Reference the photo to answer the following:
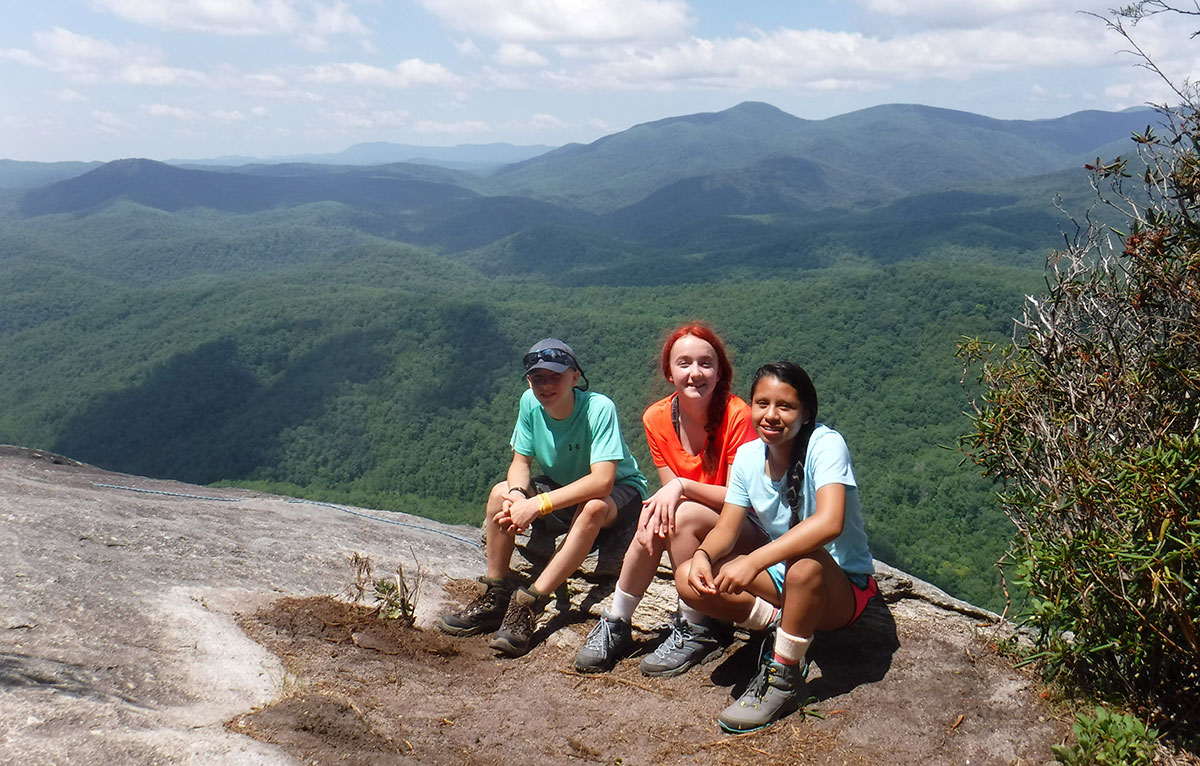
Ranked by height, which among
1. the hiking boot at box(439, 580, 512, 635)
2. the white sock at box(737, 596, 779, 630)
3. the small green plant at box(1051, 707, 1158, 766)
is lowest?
the hiking boot at box(439, 580, 512, 635)

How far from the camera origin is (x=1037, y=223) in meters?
128

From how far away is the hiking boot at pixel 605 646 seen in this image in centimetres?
439

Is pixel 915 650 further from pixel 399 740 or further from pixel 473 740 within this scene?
pixel 399 740

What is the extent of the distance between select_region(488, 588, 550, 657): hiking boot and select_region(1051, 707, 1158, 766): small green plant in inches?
102

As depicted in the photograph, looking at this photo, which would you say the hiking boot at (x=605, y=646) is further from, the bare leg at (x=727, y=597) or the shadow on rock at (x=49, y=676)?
the shadow on rock at (x=49, y=676)

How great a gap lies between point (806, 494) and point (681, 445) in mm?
916

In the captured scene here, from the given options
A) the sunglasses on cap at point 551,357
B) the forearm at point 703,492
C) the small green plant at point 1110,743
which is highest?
the sunglasses on cap at point 551,357

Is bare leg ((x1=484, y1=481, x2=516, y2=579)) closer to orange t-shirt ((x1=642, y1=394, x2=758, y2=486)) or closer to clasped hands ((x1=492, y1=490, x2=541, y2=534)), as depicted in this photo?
clasped hands ((x1=492, y1=490, x2=541, y2=534))

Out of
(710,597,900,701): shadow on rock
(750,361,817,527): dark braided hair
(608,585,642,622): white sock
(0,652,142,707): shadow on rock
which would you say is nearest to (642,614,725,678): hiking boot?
(710,597,900,701): shadow on rock

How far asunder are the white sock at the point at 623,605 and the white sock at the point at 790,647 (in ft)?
3.05

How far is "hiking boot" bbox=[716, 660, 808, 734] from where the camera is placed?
365cm

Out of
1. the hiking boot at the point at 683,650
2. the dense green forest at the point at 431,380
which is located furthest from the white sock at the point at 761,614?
the dense green forest at the point at 431,380

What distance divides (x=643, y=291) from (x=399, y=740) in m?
89.8

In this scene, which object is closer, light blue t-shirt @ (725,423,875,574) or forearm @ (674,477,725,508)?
light blue t-shirt @ (725,423,875,574)
